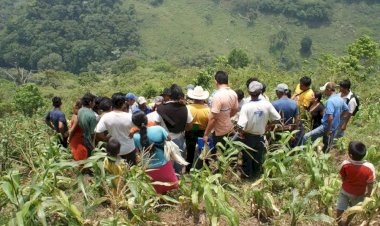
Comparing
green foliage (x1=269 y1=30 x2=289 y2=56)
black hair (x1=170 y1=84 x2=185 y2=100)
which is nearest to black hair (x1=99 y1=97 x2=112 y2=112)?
black hair (x1=170 y1=84 x2=185 y2=100)

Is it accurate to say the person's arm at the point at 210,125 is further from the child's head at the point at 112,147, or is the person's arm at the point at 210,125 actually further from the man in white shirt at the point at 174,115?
the child's head at the point at 112,147

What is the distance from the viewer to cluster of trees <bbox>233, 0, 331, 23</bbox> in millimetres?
70312

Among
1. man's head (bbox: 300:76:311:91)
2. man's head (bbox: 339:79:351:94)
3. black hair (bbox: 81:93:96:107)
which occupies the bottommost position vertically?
black hair (bbox: 81:93:96:107)

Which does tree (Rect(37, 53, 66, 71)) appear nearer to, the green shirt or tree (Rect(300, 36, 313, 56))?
tree (Rect(300, 36, 313, 56))

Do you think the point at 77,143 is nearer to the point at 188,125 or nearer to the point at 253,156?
the point at 188,125

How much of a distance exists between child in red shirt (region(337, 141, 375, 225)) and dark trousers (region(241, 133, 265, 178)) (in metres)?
1.20

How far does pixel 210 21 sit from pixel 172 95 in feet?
228

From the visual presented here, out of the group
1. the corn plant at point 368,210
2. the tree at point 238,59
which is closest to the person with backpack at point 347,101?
the corn plant at point 368,210

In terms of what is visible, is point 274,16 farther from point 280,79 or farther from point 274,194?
point 274,194

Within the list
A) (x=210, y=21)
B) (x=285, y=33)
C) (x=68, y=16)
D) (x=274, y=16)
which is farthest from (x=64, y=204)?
(x=68, y=16)

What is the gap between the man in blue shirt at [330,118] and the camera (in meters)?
5.13

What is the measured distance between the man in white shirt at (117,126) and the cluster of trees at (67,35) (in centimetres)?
6615

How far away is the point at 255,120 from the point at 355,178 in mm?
1352

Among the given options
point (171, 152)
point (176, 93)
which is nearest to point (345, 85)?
point (176, 93)
